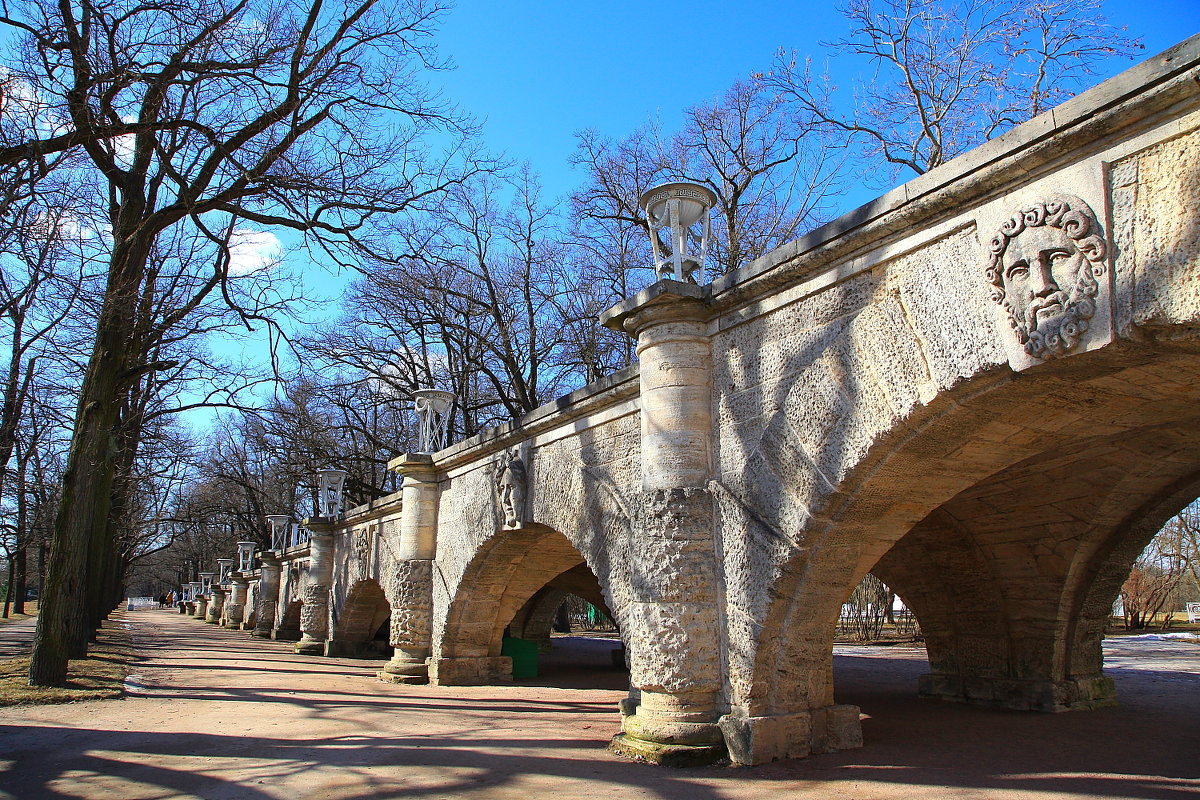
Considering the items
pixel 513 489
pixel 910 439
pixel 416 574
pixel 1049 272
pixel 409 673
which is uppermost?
pixel 1049 272

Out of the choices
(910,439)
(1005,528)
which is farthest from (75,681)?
(1005,528)

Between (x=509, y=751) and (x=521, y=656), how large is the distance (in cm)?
617

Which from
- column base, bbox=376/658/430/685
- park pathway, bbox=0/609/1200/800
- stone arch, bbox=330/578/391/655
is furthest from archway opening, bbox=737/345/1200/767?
stone arch, bbox=330/578/391/655

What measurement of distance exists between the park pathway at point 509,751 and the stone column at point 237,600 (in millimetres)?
21342

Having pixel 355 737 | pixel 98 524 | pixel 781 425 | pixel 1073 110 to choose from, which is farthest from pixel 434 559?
pixel 1073 110

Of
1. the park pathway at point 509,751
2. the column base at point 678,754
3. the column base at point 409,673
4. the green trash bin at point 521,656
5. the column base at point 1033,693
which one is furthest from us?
the green trash bin at point 521,656

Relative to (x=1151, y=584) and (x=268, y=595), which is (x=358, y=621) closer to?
(x=268, y=595)

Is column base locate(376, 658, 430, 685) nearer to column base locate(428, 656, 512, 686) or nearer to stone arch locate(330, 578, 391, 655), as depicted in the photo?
column base locate(428, 656, 512, 686)

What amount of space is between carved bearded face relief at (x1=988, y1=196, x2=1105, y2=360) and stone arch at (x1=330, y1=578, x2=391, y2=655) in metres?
13.0

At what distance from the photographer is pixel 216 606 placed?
33656 millimetres

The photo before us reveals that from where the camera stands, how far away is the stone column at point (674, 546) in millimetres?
5109

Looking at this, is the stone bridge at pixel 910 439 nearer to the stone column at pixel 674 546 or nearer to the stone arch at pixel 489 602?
the stone column at pixel 674 546

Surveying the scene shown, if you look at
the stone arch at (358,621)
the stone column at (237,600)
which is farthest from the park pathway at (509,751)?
the stone column at (237,600)

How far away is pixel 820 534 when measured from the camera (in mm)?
4613
